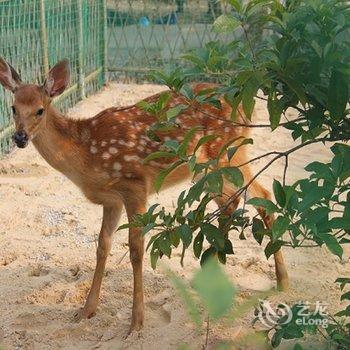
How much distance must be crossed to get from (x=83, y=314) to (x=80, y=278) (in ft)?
1.60

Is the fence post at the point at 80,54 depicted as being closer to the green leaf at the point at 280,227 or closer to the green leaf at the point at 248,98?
the green leaf at the point at 248,98

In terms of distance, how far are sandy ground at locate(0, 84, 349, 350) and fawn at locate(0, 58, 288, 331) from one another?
153 millimetres

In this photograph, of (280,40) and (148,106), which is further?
(148,106)

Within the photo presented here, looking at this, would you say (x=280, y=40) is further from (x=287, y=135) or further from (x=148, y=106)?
(x=287, y=135)

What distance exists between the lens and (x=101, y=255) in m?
4.22

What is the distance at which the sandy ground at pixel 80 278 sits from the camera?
12.7 feet

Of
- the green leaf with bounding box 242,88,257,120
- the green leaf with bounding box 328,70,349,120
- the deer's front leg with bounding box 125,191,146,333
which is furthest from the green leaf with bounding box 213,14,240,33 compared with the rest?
the deer's front leg with bounding box 125,191,146,333

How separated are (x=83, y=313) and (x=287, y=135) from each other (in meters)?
4.19

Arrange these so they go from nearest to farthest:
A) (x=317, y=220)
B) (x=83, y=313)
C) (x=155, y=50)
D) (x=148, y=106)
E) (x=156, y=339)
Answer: (x=317, y=220)
(x=148, y=106)
(x=156, y=339)
(x=83, y=313)
(x=155, y=50)

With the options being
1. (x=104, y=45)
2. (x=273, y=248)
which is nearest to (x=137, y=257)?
(x=273, y=248)

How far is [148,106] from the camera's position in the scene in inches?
106

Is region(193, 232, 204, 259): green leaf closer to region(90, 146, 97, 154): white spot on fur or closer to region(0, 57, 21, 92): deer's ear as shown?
region(90, 146, 97, 154): white spot on fur

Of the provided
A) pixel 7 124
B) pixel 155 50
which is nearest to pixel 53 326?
pixel 7 124

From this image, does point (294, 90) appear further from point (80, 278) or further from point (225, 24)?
point (80, 278)
